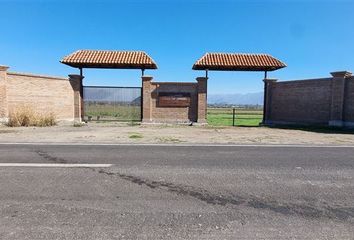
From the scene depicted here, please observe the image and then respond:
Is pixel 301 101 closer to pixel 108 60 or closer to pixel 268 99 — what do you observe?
pixel 268 99

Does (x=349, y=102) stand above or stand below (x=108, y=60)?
below

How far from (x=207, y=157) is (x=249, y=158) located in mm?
1179

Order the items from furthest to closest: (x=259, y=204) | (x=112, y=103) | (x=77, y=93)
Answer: (x=112, y=103), (x=77, y=93), (x=259, y=204)

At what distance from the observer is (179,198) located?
4824 mm

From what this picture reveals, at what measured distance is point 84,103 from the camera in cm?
2025

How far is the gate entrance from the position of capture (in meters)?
20.0

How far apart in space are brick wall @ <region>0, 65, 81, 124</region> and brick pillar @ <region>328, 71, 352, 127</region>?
16.2 meters

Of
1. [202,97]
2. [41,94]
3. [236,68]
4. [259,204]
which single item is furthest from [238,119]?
[259,204]

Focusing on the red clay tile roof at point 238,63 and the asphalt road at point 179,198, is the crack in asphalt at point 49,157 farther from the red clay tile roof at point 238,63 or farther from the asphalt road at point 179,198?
the red clay tile roof at point 238,63

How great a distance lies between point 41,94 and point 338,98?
18177 millimetres

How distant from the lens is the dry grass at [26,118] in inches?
656

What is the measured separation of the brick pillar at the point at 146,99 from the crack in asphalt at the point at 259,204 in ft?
46.2

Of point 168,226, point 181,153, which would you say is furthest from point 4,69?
point 168,226

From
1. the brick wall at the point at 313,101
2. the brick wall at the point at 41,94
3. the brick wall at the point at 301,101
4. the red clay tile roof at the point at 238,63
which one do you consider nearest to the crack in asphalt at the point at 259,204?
the brick wall at the point at 41,94
